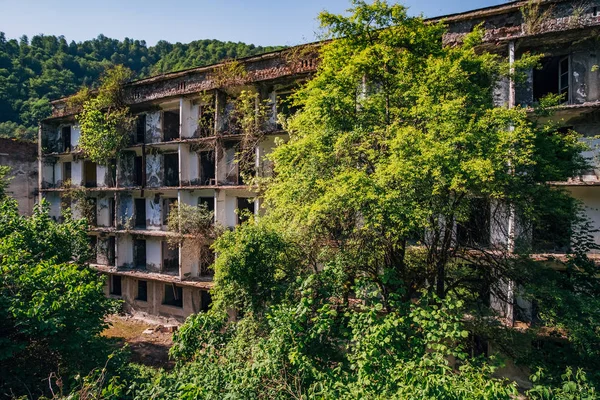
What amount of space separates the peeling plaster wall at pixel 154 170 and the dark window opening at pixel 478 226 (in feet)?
45.9

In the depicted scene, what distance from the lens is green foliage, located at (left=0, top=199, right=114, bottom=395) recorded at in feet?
21.6

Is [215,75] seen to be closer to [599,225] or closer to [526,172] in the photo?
[526,172]

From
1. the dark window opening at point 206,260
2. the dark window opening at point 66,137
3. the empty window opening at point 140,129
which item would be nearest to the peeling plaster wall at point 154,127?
the empty window opening at point 140,129

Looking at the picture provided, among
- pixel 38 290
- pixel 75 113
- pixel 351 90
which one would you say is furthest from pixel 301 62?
pixel 75 113

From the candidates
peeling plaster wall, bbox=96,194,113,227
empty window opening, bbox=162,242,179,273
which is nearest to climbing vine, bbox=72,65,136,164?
peeling plaster wall, bbox=96,194,113,227

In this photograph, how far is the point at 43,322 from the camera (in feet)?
21.0

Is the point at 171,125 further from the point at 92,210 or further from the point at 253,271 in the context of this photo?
the point at 253,271

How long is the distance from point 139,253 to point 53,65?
3384 centimetres

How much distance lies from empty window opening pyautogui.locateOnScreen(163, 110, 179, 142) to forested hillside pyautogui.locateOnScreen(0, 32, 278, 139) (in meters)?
9.71

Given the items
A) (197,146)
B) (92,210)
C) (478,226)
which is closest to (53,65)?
(92,210)

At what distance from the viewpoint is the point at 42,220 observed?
964 cm

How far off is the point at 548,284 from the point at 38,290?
11.0m

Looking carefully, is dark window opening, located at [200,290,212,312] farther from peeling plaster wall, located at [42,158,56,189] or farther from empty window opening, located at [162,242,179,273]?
peeling plaster wall, located at [42,158,56,189]

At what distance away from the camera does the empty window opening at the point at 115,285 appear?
18.8 metres
